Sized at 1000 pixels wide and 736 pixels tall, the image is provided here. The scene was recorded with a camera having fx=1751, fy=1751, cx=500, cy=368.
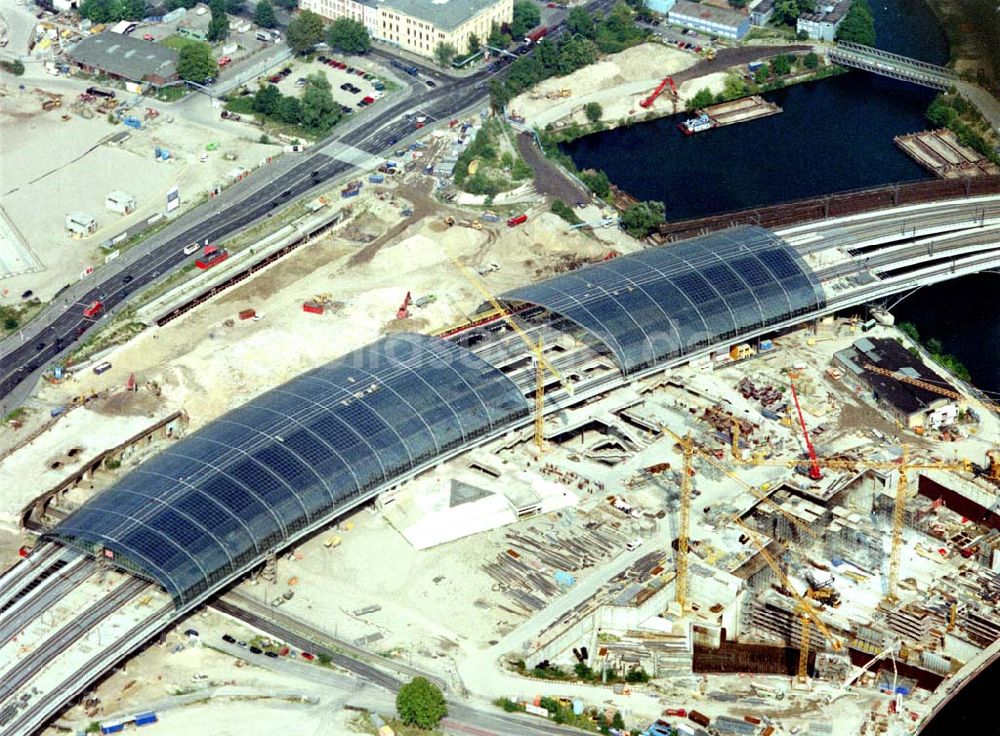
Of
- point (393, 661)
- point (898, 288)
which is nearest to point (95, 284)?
point (393, 661)

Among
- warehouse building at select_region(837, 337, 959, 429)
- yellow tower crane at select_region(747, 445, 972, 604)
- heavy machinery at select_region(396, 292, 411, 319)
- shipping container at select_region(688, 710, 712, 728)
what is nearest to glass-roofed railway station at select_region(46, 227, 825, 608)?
warehouse building at select_region(837, 337, 959, 429)

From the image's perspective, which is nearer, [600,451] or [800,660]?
[800,660]

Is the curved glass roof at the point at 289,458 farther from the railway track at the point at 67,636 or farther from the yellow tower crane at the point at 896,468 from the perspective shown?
the yellow tower crane at the point at 896,468

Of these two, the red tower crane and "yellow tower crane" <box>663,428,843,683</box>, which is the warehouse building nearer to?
the red tower crane

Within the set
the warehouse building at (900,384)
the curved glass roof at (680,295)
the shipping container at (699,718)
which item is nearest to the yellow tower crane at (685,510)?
the shipping container at (699,718)

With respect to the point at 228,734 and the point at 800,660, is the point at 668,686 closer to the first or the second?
the point at 800,660

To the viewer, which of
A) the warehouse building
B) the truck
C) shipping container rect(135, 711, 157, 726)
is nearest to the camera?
shipping container rect(135, 711, 157, 726)
